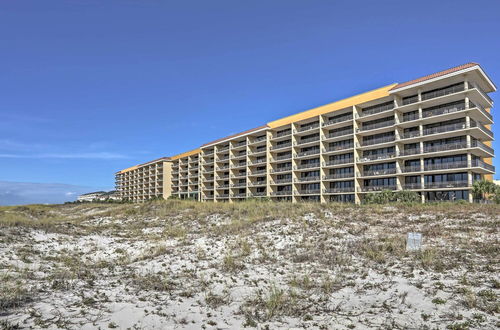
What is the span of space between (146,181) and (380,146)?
309 feet

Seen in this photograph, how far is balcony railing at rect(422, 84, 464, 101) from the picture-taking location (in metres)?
39.7

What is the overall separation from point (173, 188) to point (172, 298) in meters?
101

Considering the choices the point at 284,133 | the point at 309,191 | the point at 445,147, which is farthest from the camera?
the point at 284,133

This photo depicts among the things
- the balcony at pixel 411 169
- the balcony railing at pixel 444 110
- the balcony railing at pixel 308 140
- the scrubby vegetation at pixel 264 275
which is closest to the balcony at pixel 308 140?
the balcony railing at pixel 308 140

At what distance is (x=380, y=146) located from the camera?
4781 cm

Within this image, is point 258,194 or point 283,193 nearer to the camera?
point 283,193

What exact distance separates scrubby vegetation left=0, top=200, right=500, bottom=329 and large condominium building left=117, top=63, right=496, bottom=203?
992 inches

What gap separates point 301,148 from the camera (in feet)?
205

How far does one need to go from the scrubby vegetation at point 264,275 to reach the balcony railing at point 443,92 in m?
27.4

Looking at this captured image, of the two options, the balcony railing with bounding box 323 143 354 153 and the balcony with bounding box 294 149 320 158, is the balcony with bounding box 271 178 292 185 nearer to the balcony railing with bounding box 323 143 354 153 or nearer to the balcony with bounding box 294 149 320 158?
the balcony with bounding box 294 149 320 158

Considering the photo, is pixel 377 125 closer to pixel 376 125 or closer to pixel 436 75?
pixel 376 125

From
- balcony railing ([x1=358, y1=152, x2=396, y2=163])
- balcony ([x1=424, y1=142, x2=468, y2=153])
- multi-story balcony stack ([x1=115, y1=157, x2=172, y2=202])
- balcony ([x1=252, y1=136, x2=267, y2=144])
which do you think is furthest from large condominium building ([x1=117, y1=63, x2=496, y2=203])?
multi-story balcony stack ([x1=115, y1=157, x2=172, y2=202])

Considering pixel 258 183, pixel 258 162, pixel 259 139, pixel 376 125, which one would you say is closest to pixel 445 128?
pixel 376 125

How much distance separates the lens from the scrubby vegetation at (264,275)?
7.20 m
